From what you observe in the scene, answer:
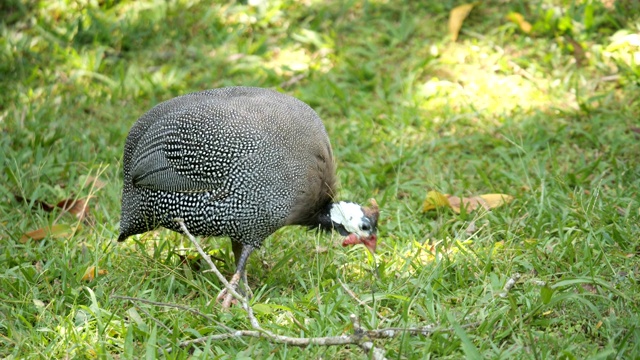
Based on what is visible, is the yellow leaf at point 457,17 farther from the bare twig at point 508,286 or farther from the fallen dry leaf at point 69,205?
the bare twig at point 508,286

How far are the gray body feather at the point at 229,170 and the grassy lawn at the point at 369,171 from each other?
26 cm

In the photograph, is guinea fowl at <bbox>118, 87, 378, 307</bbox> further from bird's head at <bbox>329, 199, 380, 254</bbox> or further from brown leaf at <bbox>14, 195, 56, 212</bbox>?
brown leaf at <bbox>14, 195, 56, 212</bbox>

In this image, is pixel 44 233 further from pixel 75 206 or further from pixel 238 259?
pixel 238 259

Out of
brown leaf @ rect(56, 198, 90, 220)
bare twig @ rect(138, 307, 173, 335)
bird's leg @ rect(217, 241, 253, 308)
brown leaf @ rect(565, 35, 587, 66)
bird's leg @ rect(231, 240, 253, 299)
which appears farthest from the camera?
brown leaf @ rect(565, 35, 587, 66)

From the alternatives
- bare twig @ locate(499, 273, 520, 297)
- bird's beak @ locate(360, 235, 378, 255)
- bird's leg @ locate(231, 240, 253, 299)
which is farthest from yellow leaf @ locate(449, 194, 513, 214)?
bird's leg @ locate(231, 240, 253, 299)

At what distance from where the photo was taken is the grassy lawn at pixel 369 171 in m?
3.36

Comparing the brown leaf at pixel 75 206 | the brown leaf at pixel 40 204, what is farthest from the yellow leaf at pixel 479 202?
the brown leaf at pixel 40 204

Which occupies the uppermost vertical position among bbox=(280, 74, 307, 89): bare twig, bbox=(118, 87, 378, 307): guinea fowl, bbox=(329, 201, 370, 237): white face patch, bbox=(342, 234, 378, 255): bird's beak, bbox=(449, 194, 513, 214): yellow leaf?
bbox=(118, 87, 378, 307): guinea fowl

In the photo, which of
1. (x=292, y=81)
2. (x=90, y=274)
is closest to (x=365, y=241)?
(x=90, y=274)

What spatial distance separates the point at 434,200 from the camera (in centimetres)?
453

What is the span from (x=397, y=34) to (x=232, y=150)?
3.21 metres

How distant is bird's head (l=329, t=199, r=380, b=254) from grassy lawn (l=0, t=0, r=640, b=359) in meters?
0.14

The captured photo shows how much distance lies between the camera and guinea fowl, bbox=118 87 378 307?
3777 millimetres

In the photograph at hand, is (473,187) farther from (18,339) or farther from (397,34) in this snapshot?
(18,339)
